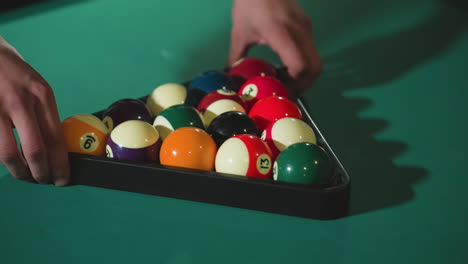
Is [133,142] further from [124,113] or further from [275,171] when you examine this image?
[275,171]

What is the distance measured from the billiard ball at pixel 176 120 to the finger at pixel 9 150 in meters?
0.46

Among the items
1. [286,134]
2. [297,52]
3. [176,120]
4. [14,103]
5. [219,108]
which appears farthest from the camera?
[297,52]

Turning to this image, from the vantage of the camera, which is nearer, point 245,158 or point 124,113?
point 245,158

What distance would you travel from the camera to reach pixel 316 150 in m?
1.60

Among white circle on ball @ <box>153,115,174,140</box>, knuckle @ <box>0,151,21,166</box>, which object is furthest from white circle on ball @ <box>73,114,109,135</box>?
knuckle @ <box>0,151,21,166</box>

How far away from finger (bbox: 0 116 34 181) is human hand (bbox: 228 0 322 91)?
1.17 metres

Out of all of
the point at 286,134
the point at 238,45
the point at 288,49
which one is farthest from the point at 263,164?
the point at 238,45

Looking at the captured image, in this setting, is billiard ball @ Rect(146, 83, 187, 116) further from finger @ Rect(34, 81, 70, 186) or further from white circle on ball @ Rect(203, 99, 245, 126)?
finger @ Rect(34, 81, 70, 186)

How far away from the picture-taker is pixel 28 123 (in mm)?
1514

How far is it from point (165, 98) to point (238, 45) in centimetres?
58

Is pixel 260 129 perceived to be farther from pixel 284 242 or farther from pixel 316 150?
pixel 284 242

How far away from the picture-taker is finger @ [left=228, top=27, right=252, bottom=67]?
8.24ft

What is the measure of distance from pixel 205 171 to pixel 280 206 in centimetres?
24

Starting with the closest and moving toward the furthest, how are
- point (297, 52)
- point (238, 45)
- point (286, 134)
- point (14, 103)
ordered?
point (14, 103), point (286, 134), point (297, 52), point (238, 45)
